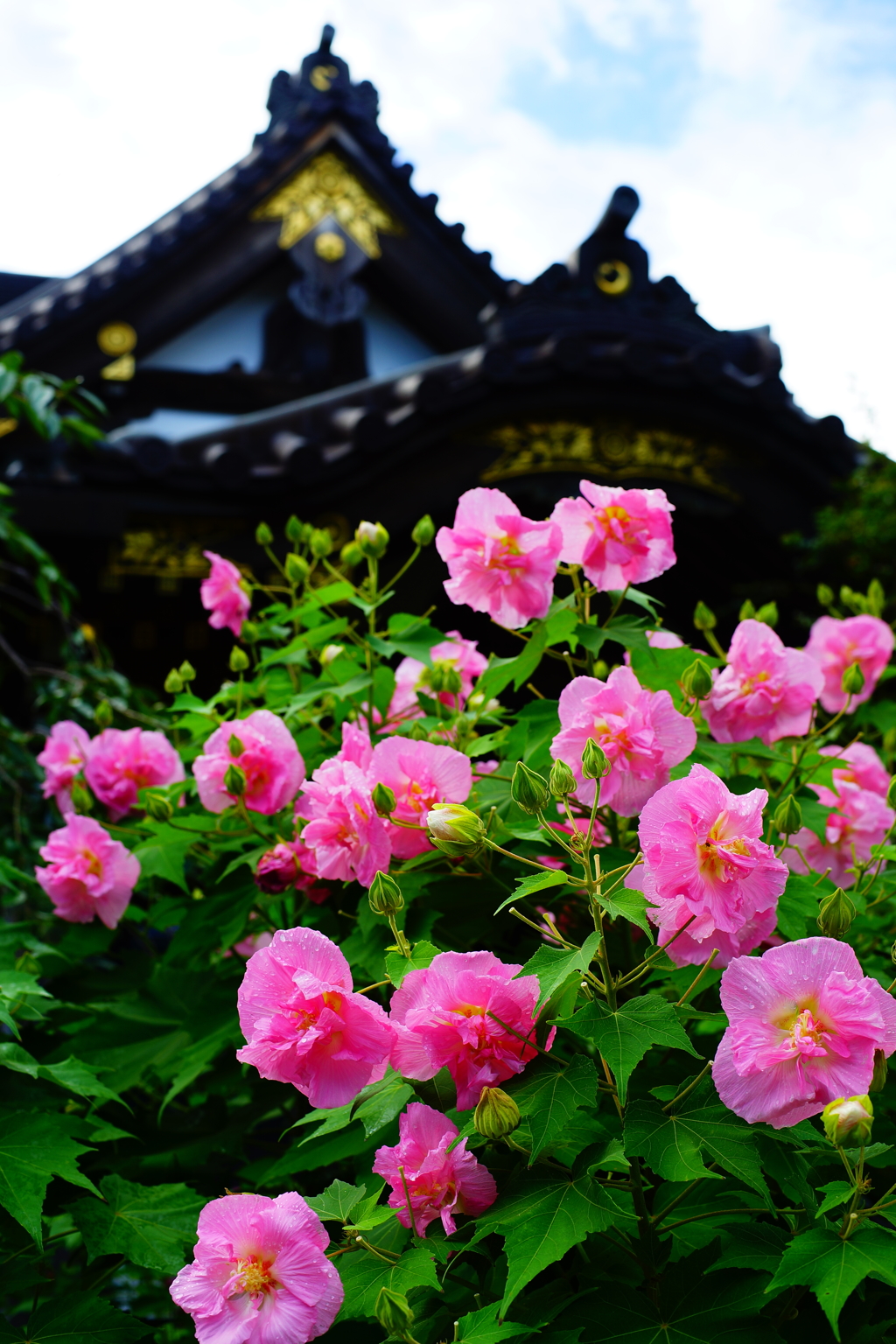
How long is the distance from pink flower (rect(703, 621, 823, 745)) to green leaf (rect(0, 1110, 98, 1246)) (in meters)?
0.98

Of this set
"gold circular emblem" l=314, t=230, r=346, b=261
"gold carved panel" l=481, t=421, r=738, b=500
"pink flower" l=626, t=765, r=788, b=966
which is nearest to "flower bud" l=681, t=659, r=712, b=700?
"pink flower" l=626, t=765, r=788, b=966

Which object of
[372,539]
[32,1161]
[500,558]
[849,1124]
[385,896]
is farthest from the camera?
[372,539]

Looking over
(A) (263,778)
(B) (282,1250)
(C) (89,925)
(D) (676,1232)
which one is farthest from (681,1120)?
(C) (89,925)

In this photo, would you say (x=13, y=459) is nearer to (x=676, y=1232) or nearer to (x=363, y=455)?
(x=363, y=455)

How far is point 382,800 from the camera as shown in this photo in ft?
4.22

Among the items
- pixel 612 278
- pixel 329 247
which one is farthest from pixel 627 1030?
pixel 329 247

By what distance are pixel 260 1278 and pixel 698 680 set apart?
2.72 feet

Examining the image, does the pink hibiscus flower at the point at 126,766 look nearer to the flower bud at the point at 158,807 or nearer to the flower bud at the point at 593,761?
the flower bud at the point at 158,807

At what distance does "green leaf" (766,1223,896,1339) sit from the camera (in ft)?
3.05

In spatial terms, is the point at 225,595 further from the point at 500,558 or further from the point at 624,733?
the point at 624,733

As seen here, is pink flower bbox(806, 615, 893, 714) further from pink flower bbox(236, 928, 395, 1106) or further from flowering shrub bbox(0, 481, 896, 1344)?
pink flower bbox(236, 928, 395, 1106)

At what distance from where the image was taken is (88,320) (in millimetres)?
5562

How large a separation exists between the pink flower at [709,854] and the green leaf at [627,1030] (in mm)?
88

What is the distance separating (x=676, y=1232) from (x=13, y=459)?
12.9ft
